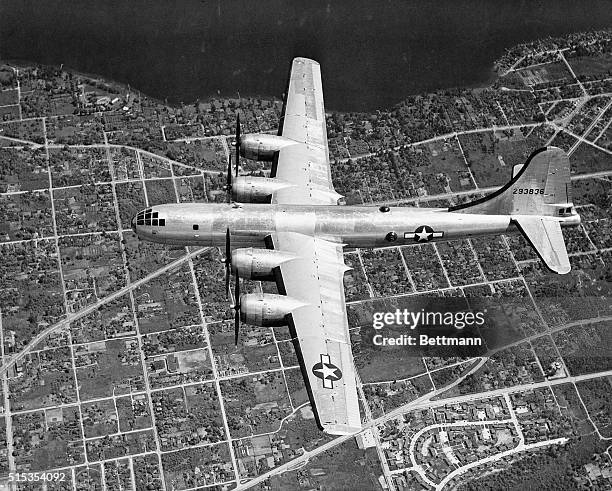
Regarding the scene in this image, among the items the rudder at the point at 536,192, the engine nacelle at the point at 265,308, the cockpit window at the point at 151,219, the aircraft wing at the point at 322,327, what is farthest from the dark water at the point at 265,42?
the engine nacelle at the point at 265,308

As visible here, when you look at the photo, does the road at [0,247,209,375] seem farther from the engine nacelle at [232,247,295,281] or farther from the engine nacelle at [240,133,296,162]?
the engine nacelle at [232,247,295,281]

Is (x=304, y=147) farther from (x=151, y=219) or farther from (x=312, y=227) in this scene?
(x=151, y=219)

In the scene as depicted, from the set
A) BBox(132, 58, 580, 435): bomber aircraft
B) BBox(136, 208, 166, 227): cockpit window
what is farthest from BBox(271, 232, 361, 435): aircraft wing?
BBox(136, 208, 166, 227): cockpit window

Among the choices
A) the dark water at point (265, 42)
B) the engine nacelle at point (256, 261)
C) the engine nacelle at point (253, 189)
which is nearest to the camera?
the engine nacelle at point (256, 261)

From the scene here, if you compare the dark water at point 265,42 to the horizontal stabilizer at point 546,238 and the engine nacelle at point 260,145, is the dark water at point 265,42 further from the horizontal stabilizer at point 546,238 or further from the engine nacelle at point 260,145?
the horizontal stabilizer at point 546,238

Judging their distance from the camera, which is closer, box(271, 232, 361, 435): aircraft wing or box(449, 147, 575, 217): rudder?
box(271, 232, 361, 435): aircraft wing

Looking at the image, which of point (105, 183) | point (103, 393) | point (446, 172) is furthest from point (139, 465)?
point (446, 172)
